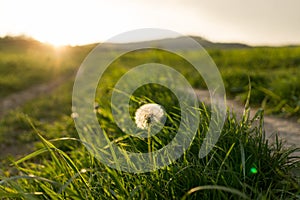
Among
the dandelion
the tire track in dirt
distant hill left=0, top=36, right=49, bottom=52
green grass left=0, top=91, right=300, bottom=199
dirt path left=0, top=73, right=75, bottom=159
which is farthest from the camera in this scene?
distant hill left=0, top=36, right=49, bottom=52

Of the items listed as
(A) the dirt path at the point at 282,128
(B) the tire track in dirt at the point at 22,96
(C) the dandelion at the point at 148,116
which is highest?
(C) the dandelion at the point at 148,116

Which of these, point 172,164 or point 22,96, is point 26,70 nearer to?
point 22,96

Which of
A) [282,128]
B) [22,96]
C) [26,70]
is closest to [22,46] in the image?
[26,70]

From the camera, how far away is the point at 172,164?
6.88 feet

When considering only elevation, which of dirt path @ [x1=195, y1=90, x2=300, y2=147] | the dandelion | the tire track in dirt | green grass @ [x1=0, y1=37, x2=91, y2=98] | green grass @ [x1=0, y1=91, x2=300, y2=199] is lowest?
the tire track in dirt

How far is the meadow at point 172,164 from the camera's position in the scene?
1.87m

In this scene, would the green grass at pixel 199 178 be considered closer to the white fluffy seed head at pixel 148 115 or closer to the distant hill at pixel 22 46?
the white fluffy seed head at pixel 148 115

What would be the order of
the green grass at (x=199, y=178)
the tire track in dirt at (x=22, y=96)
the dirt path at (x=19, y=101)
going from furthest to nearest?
1. the tire track in dirt at (x=22, y=96)
2. the dirt path at (x=19, y=101)
3. the green grass at (x=199, y=178)

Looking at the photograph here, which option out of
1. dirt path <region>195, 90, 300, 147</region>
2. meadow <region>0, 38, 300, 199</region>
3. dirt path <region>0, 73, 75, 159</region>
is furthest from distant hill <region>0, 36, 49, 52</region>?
dirt path <region>195, 90, 300, 147</region>

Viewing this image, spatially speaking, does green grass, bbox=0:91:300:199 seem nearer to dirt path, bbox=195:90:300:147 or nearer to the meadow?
the meadow

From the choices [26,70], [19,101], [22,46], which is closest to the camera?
[19,101]

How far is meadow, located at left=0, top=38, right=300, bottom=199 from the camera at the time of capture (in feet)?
6.13

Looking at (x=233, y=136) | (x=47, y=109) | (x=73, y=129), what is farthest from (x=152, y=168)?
(x=47, y=109)

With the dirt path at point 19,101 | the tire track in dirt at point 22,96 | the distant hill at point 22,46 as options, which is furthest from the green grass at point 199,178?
the distant hill at point 22,46
